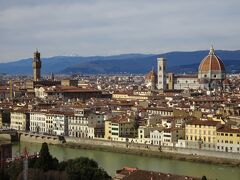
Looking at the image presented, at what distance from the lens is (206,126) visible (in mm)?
20562

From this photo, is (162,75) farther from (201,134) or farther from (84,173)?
(84,173)

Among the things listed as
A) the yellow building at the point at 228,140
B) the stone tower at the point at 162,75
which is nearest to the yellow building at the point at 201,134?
the yellow building at the point at 228,140

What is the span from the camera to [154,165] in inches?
723

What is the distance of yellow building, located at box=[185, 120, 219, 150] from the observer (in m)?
20.3

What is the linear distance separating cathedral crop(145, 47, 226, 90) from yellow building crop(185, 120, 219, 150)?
2550cm

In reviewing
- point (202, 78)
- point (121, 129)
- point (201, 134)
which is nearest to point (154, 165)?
point (201, 134)

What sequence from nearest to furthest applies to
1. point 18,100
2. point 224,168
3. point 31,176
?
point 31,176, point 224,168, point 18,100

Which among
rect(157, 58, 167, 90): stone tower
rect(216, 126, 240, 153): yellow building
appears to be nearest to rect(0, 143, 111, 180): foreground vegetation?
rect(216, 126, 240, 153): yellow building

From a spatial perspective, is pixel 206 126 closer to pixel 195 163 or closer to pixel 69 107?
pixel 195 163

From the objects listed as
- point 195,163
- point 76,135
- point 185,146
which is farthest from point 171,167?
point 76,135

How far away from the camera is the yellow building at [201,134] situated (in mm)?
20344

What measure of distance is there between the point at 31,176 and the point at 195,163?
24.3ft

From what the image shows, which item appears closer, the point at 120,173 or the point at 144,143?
the point at 120,173

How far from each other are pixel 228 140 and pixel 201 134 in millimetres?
1248
